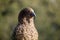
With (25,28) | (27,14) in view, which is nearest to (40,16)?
(27,14)

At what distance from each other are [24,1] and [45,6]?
219cm

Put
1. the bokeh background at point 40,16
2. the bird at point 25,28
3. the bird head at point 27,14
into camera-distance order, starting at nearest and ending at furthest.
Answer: the bird at point 25,28 < the bird head at point 27,14 < the bokeh background at point 40,16

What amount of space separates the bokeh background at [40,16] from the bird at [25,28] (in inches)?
588

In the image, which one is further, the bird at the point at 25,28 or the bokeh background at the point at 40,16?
the bokeh background at the point at 40,16

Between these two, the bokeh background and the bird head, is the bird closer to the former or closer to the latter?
the bird head

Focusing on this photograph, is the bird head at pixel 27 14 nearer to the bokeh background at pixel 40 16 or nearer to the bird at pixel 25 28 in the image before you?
the bird at pixel 25 28

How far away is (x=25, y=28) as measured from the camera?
296 inches

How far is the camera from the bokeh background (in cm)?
2406

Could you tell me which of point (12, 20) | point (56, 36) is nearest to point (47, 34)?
point (56, 36)

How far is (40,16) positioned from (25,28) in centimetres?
1777

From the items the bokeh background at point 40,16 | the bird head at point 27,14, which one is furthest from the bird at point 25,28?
the bokeh background at point 40,16

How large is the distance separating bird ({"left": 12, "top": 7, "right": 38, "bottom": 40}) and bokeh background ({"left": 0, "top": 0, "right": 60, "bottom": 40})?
588 inches

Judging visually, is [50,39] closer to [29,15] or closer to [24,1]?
[24,1]

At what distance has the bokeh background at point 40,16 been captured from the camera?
79.0 feet
